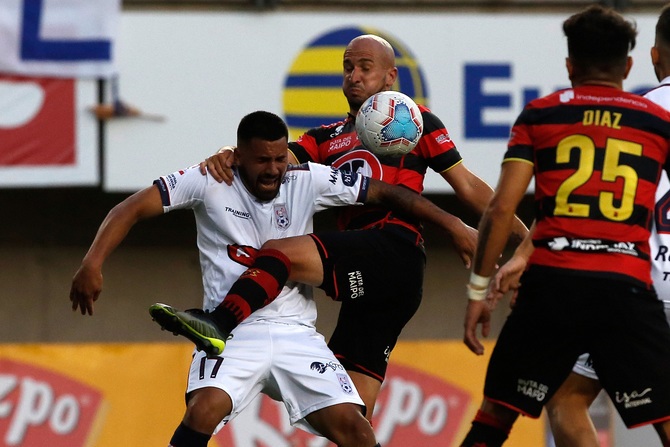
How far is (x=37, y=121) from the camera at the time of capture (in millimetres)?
12188

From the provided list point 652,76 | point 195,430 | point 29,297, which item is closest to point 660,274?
point 195,430

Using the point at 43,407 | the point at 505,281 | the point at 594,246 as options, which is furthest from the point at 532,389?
the point at 43,407

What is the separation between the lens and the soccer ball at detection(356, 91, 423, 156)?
644 centimetres

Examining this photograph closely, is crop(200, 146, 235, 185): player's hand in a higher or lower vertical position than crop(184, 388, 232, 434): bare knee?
higher

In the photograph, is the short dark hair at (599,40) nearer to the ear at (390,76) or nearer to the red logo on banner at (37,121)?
the ear at (390,76)

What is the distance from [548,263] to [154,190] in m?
2.08

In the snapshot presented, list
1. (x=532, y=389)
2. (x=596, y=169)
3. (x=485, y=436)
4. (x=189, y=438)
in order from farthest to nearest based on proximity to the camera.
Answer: (x=189, y=438) → (x=485, y=436) → (x=532, y=389) → (x=596, y=169)

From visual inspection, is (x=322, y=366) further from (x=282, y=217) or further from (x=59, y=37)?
(x=59, y=37)

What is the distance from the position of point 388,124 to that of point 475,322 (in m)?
1.54

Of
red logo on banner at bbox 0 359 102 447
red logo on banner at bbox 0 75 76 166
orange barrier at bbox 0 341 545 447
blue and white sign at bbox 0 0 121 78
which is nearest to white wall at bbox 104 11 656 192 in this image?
blue and white sign at bbox 0 0 121 78

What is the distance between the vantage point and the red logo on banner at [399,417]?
32.0 feet

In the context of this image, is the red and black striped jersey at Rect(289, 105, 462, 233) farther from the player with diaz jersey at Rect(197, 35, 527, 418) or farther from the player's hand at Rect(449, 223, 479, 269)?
the player's hand at Rect(449, 223, 479, 269)

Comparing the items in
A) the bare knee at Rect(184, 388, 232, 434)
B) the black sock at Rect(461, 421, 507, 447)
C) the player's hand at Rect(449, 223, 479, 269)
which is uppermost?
the player's hand at Rect(449, 223, 479, 269)

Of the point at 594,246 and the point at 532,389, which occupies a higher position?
the point at 594,246
